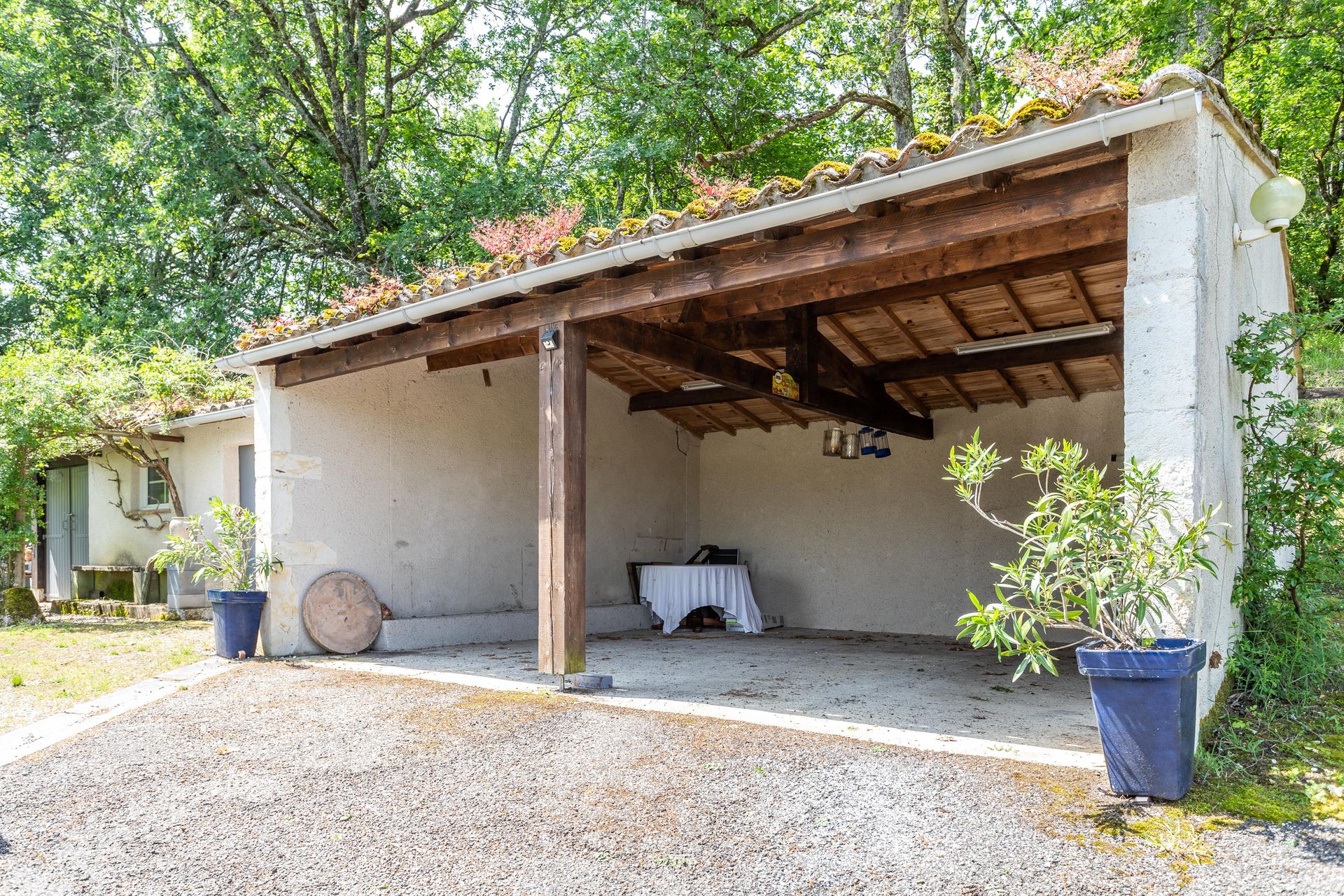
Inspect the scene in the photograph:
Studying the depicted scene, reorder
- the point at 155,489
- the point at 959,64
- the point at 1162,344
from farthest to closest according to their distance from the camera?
the point at 959,64 < the point at 155,489 < the point at 1162,344

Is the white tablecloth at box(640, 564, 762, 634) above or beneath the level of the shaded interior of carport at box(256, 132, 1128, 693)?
beneath

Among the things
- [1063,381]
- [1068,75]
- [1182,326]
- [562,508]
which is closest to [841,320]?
[1063,381]

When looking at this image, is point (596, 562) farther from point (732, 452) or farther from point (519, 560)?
point (732, 452)

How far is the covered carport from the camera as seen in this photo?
10.6 feet

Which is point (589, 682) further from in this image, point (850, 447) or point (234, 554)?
point (850, 447)

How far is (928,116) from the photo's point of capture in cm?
1498

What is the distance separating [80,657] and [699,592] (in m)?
5.34

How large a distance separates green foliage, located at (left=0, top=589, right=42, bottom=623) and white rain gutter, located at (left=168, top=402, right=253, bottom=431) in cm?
230

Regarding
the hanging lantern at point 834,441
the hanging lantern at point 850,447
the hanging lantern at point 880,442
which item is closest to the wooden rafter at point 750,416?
the hanging lantern at point 834,441

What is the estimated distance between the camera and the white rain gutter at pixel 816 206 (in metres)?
2.98

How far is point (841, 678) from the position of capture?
563cm

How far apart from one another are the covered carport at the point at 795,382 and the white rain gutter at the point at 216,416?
63.9 inches

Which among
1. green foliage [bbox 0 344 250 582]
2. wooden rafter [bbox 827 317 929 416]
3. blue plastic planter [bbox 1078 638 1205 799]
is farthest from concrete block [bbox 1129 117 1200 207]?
green foliage [bbox 0 344 250 582]

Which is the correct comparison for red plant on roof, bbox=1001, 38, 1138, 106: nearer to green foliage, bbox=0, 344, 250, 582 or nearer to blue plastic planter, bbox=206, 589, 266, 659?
blue plastic planter, bbox=206, 589, 266, 659
